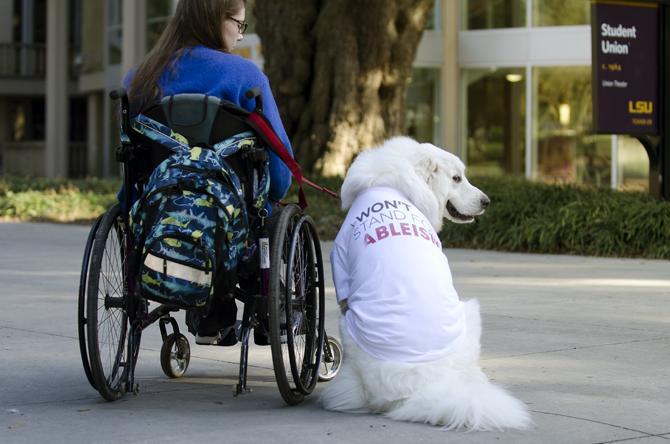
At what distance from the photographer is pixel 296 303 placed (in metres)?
5.10

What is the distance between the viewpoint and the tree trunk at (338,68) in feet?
57.3

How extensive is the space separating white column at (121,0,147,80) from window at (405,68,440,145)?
28.8ft

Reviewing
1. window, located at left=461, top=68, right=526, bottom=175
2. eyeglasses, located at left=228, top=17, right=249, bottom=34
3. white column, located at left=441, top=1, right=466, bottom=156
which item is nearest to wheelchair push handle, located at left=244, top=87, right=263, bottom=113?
eyeglasses, located at left=228, top=17, right=249, bottom=34

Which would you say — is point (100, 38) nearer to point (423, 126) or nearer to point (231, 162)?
point (423, 126)

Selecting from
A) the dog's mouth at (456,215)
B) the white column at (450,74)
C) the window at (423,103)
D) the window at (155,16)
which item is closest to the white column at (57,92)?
the window at (155,16)

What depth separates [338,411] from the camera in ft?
16.2

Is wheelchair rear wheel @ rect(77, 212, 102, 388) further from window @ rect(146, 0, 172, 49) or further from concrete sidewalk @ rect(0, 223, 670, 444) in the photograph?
window @ rect(146, 0, 172, 49)

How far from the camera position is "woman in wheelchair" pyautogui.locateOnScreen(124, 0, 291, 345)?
5.00 m

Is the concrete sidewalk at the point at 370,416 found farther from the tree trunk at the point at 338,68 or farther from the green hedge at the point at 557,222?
the tree trunk at the point at 338,68

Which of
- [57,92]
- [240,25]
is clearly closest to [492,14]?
[57,92]

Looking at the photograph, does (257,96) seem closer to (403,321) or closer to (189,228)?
(189,228)

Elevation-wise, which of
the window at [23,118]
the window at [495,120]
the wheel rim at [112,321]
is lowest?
the wheel rim at [112,321]

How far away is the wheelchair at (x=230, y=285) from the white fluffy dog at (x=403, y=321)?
0.20 m

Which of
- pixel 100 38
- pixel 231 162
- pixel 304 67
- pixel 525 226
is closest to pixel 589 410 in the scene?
pixel 231 162
